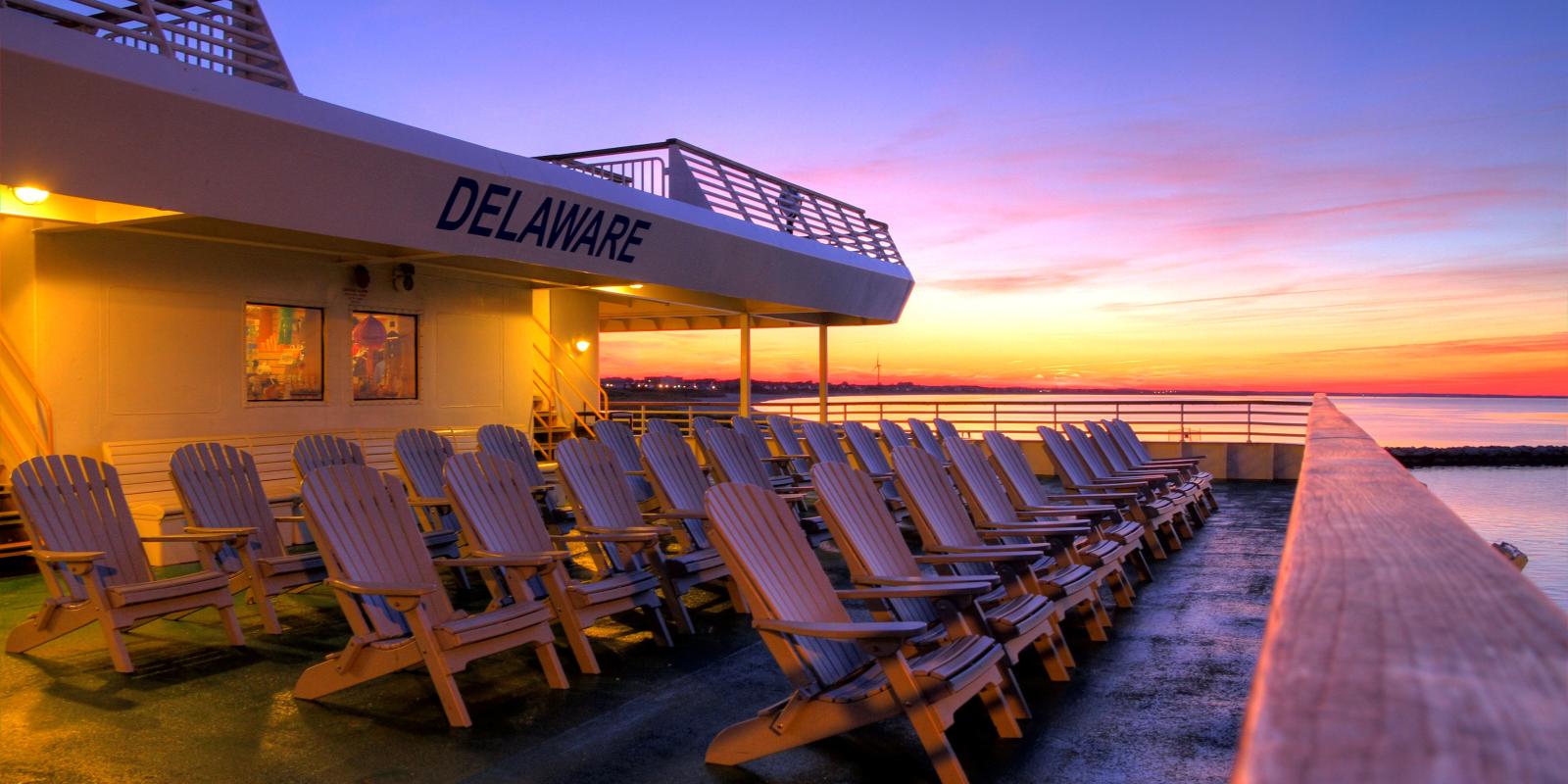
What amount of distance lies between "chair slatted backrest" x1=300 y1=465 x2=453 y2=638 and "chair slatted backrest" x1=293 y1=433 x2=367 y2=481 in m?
2.39

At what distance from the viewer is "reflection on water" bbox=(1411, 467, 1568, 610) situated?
44.6ft

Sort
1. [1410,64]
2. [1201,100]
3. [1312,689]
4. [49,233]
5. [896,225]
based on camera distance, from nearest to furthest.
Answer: [1312,689] → [49,233] → [1410,64] → [1201,100] → [896,225]

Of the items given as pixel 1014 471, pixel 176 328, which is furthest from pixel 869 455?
pixel 176 328

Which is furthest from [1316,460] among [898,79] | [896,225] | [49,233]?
[896,225]

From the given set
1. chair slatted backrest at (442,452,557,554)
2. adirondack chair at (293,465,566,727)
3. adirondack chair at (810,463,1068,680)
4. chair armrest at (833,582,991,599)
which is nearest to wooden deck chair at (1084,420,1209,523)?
adirondack chair at (810,463,1068,680)

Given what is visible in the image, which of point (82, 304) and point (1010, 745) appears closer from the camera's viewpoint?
point (1010, 745)

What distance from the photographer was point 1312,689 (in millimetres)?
628

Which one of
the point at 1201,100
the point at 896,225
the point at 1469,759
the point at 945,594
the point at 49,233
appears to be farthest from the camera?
the point at 896,225

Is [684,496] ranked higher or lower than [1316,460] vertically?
lower

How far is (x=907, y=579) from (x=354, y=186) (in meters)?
7.56

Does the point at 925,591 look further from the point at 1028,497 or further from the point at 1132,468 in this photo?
the point at 1132,468

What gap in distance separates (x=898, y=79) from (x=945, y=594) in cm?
1761

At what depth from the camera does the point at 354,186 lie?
9945 millimetres

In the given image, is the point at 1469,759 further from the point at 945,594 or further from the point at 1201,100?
the point at 1201,100
